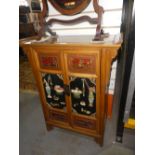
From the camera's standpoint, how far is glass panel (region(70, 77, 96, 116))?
1.26 meters

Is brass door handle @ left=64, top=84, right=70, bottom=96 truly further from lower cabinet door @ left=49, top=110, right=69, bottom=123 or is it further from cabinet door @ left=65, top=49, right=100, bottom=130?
lower cabinet door @ left=49, top=110, right=69, bottom=123

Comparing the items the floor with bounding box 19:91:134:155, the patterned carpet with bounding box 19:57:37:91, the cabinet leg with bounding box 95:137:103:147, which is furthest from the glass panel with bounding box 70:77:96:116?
the patterned carpet with bounding box 19:57:37:91

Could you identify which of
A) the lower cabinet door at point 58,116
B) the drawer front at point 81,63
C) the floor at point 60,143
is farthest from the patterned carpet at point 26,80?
the drawer front at point 81,63

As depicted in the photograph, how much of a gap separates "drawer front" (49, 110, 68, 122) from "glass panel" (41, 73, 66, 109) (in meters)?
0.10

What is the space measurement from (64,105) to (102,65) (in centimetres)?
69

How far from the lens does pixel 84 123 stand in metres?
1.52

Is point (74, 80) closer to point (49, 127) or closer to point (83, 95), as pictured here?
point (83, 95)

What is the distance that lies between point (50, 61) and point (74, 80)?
297 millimetres

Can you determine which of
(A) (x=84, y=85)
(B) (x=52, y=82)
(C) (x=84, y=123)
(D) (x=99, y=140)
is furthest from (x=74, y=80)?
(D) (x=99, y=140)

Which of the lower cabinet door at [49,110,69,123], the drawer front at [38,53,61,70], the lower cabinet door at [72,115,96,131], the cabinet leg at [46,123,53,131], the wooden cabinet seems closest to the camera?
the wooden cabinet
